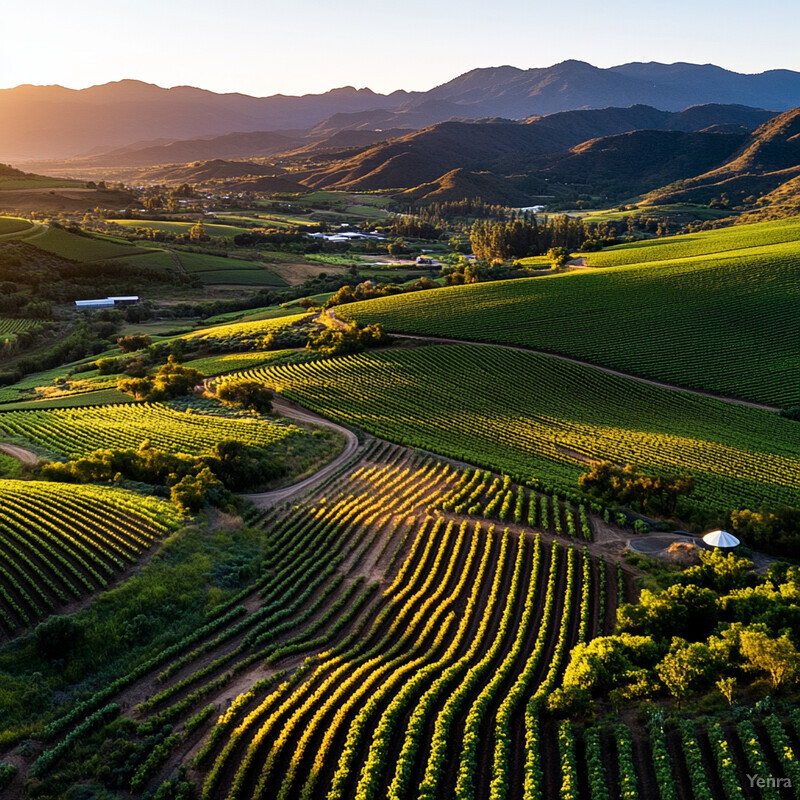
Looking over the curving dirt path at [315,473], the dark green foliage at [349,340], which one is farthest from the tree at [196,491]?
the dark green foliage at [349,340]

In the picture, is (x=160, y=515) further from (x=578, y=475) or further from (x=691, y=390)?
(x=691, y=390)

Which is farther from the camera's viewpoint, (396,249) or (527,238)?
(396,249)

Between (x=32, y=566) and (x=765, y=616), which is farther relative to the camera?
(x=32, y=566)

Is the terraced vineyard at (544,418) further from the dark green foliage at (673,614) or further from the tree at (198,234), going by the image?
the tree at (198,234)

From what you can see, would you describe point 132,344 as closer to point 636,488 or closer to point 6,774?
point 636,488

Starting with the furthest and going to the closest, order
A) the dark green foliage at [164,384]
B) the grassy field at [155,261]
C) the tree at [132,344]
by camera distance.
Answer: the grassy field at [155,261], the tree at [132,344], the dark green foliage at [164,384]

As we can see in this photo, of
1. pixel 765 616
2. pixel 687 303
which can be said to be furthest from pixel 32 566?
pixel 687 303

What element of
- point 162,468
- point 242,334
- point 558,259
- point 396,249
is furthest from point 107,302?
point 162,468
